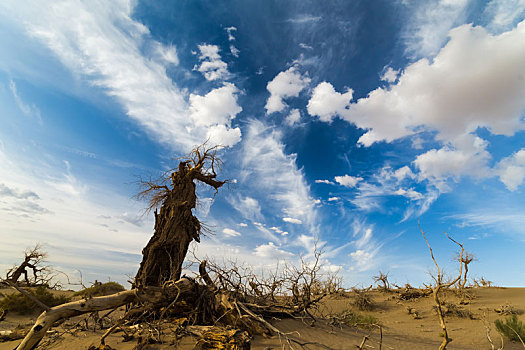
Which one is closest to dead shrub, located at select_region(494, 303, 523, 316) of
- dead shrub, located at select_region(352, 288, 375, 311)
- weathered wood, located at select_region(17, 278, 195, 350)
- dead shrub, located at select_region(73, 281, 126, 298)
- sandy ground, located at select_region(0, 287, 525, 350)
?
sandy ground, located at select_region(0, 287, 525, 350)

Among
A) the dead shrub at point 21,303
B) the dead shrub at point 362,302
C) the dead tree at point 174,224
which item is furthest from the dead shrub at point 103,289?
the dead shrub at point 362,302

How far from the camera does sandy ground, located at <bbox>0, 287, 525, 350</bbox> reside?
630 cm

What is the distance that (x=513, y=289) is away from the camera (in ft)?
60.4

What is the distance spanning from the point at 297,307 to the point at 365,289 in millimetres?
13111

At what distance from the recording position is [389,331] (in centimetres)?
993

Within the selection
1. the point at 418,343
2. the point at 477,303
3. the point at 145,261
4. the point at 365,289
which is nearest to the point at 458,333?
the point at 418,343

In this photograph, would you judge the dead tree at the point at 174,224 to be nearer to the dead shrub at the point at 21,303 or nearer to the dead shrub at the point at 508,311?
the dead shrub at the point at 21,303

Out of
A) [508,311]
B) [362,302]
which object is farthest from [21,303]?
[508,311]

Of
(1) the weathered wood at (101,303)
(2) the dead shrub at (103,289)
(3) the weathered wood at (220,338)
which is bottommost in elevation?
(3) the weathered wood at (220,338)

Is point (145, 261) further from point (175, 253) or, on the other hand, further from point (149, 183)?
point (149, 183)

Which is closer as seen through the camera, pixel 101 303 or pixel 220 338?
pixel 220 338

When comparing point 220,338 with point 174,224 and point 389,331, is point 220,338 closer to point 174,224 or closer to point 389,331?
point 174,224

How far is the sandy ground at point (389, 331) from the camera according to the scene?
20.7ft

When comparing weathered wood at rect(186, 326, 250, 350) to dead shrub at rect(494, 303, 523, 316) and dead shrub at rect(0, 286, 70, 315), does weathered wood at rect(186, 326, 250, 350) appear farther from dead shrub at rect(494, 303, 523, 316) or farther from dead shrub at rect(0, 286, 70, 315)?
dead shrub at rect(494, 303, 523, 316)
